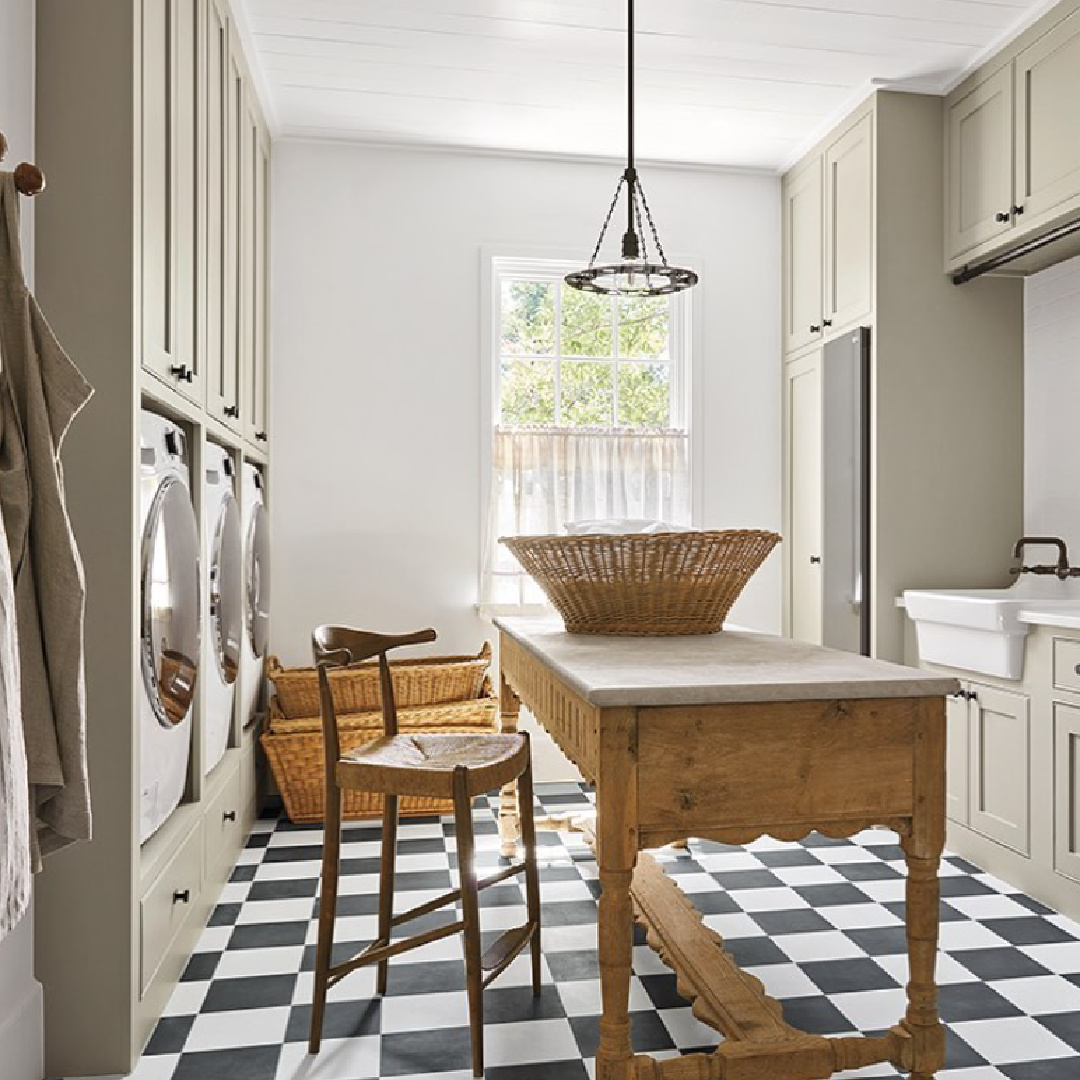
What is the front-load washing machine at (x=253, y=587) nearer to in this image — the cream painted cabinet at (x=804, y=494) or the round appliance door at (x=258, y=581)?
the round appliance door at (x=258, y=581)

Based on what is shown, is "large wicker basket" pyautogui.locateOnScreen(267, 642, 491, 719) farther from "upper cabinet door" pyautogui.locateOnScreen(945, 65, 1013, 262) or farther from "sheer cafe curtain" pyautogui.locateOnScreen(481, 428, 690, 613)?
"upper cabinet door" pyautogui.locateOnScreen(945, 65, 1013, 262)

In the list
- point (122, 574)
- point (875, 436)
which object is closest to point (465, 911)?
point (122, 574)

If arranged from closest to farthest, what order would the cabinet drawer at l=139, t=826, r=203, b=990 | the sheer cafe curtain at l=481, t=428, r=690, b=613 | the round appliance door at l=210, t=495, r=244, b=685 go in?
the cabinet drawer at l=139, t=826, r=203, b=990 → the round appliance door at l=210, t=495, r=244, b=685 → the sheer cafe curtain at l=481, t=428, r=690, b=613

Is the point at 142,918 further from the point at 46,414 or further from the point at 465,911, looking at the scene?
the point at 46,414

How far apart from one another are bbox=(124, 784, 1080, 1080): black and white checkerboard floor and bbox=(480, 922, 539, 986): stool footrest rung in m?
0.16

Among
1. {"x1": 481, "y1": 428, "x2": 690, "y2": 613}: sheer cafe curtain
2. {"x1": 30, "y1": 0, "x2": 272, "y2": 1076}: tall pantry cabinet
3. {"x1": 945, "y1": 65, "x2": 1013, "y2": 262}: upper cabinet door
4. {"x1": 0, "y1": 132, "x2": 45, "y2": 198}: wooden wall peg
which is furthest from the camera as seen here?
{"x1": 481, "y1": 428, "x2": 690, "y2": 613}: sheer cafe curtain

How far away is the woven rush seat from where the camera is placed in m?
1.80

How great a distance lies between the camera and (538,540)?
6.99 ft

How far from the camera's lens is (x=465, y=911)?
1808mm

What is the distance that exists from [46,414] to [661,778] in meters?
1.07

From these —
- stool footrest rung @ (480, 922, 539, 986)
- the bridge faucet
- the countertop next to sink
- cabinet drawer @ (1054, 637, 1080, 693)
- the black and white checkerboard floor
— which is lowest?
the black and white checkerboard floor

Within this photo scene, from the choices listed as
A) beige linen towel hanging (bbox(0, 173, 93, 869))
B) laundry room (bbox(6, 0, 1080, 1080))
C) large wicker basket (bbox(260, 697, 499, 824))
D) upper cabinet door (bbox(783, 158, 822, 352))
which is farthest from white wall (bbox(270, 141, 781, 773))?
beige linen towel hanging (bbox(0, 173, 93, 869))

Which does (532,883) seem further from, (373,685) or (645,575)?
(373,685)

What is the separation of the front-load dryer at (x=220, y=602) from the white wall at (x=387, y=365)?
842mm
